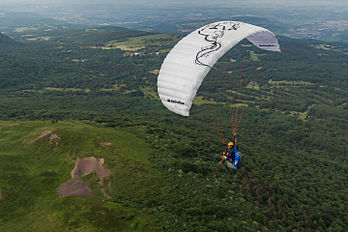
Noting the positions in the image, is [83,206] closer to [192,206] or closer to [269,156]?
[192,206]

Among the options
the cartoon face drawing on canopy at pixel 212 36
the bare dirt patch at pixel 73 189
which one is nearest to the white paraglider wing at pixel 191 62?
the cartoon face drawing on canopy at pixel 212 36

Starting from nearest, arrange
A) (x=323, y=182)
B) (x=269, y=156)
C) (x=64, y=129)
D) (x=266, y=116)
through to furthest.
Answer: (x=64, y=129) → (x=323, y=182) → (x=269, y=156) → (x=266, y=116)

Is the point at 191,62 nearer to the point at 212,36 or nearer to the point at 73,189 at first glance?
the point at 212,36

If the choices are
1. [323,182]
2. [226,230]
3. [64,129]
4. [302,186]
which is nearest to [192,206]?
[226,230]

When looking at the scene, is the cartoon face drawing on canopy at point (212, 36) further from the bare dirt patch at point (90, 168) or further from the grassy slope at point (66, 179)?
the bare dirt patch at point (90, 168)

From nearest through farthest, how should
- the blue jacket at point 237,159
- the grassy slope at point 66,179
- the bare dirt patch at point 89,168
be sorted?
the blue jacket at point 237,159, the grassy slope at point 66,179, the bare dirt patch at point 89,168

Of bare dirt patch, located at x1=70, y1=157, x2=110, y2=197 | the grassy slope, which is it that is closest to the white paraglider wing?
the grassy slope
